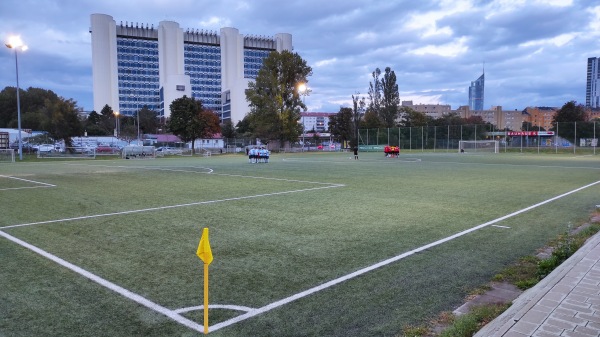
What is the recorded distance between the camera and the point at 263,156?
102 feet

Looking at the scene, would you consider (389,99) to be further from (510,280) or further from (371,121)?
(510,280)

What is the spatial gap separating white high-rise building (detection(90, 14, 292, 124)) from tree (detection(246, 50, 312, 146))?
8373 centimetres

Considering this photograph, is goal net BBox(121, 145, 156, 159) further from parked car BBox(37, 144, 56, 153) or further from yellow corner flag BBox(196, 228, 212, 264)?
yellow corner flag BBox(196, 228, 212, 264)

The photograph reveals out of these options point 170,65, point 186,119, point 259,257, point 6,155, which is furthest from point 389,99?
point 170,65

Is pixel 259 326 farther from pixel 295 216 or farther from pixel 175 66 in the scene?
pixel 175 66

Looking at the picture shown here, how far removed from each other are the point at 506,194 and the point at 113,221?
10.8m

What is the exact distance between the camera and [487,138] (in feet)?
194

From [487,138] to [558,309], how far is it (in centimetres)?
6088

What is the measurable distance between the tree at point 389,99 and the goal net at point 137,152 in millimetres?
50466

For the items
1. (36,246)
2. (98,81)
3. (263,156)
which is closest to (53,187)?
(36,246)

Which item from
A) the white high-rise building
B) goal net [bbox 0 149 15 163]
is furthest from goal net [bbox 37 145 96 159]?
the white high-rise building

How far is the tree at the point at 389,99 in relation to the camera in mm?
83312

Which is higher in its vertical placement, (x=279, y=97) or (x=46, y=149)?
(x=279, y=97)

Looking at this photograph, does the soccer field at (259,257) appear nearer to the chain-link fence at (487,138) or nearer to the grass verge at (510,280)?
the grass verge at (510,280)
